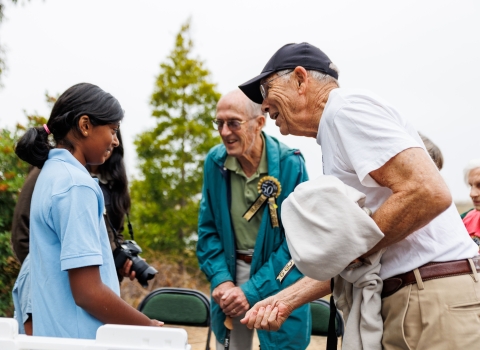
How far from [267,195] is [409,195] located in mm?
1816

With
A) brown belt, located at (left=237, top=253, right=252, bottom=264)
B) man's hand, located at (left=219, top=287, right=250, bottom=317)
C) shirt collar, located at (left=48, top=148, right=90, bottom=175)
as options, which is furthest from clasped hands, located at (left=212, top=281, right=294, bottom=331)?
brown belt, located at (left=237, top=253, right=252, bottom=264)

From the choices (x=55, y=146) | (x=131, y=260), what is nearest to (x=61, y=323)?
(x=55, y=146)

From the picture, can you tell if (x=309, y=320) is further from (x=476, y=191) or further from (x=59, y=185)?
(x=59, y=185)

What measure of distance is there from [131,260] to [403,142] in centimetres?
223

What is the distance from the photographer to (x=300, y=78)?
2.07 meters

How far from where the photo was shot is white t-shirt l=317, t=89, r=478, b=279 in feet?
5.56

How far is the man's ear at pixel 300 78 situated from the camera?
6.74 ft

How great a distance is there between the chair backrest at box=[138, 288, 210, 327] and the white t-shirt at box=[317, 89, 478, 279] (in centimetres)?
244

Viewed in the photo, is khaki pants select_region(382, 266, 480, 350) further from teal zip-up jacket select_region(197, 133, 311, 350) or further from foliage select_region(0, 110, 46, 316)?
foliage select_region(0, 110, 46, 316)

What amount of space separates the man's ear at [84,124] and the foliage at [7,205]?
272cm

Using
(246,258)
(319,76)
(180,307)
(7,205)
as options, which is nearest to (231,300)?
(246,258)

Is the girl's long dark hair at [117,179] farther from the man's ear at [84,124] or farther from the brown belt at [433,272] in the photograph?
the brown belt at [433,272]

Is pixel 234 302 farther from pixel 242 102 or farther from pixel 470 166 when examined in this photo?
pixel 470 166

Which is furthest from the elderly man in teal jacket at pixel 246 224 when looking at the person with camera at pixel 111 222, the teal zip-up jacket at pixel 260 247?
the person with camera at pixel 111 222
